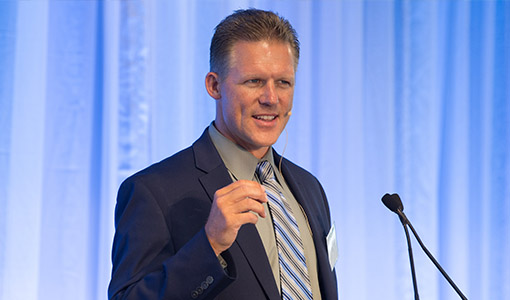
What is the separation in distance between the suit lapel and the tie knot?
12 centimetres

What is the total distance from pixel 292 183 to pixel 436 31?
56.6 inches

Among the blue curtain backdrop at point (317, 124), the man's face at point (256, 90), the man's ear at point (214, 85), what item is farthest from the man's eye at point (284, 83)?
the blue curtain backdrop at point (317, 124)

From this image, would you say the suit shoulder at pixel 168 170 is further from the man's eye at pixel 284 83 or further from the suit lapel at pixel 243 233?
the man's eye at pixel 284 83

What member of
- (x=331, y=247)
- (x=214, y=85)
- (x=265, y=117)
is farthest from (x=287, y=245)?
(x=214, y=85)

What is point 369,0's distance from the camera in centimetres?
257

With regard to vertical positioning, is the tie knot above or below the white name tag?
above

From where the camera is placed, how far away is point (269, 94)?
4.36 feet

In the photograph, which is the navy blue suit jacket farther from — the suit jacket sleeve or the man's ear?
the man's ear

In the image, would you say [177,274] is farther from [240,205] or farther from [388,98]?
[388,98]

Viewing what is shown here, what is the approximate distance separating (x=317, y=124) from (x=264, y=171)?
102cm

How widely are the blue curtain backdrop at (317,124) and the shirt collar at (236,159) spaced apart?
79 centimetres

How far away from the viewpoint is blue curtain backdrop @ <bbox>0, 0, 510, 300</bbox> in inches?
78.9

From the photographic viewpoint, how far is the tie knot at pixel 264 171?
1428 millimetres

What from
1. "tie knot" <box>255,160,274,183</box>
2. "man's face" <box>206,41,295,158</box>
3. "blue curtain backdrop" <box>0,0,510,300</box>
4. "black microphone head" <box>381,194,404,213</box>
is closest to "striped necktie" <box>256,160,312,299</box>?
"tie knot" <box>255,160,274,183</box>
